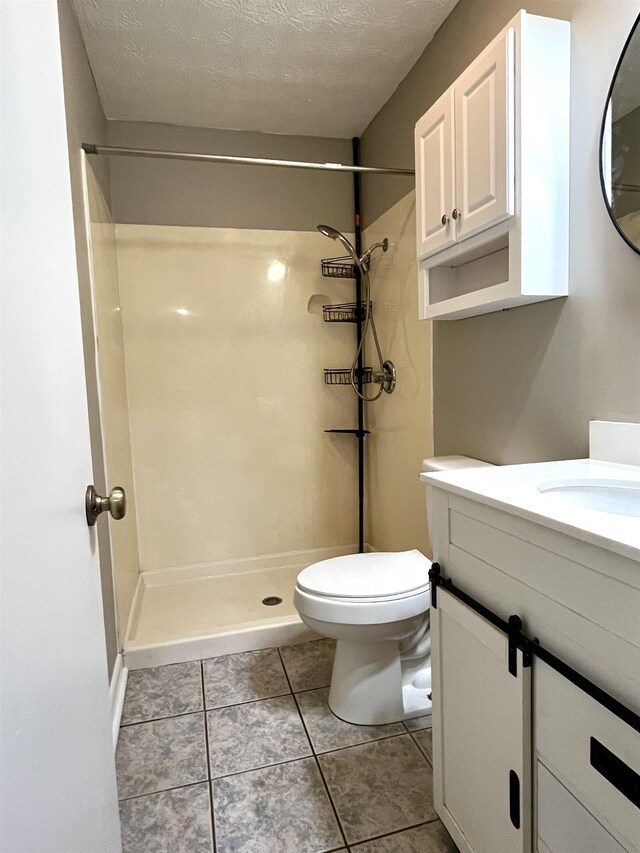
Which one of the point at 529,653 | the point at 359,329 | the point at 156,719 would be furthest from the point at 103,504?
the point at 359,329

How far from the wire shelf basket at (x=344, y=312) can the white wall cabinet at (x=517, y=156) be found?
1.34 metres

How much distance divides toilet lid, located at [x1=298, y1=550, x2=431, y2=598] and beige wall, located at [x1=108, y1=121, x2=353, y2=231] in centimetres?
188

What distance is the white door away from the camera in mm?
494

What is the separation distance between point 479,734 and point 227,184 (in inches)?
103

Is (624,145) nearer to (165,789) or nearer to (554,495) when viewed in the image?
(554,495)

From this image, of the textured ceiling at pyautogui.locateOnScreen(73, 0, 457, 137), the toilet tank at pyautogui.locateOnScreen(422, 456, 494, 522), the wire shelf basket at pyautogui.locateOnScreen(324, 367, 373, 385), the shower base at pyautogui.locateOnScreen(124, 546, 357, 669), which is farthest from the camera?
the wire shelf basket at pyautogui.locateOnScreen(324, 367, 373, 385)

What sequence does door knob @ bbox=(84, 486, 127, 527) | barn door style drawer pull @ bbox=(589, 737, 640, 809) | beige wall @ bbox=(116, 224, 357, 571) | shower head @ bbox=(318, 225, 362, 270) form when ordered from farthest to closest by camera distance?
beige wall @ bbox=(116, 224, 357, 571) < shower head @ bbox=(318, 225, 362, 270) < door knob @ bbox=(84, 486, 127, 527) < barn door style drawer pull @ bbox=(589, 737, 640, 809)

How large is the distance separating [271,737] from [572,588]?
127 centimetres

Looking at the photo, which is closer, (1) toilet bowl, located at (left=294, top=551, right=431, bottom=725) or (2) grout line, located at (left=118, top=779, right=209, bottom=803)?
(2) grout line, located at (left=118, top=779, right=209, bottom=803)

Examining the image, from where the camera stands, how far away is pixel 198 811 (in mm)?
1338

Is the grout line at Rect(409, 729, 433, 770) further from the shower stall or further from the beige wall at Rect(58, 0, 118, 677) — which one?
the beige wall at Rect(58, 0, 118, 677)

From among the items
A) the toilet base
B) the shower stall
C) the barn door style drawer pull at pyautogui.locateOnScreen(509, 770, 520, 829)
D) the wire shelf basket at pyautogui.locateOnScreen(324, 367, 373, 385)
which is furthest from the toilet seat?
the wire shelf basket at pyautogui.locateOnScreen(324, 367, 373, 385)

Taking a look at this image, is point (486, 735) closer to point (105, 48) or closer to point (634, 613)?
point (634, 613)

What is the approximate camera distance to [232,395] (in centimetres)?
277
